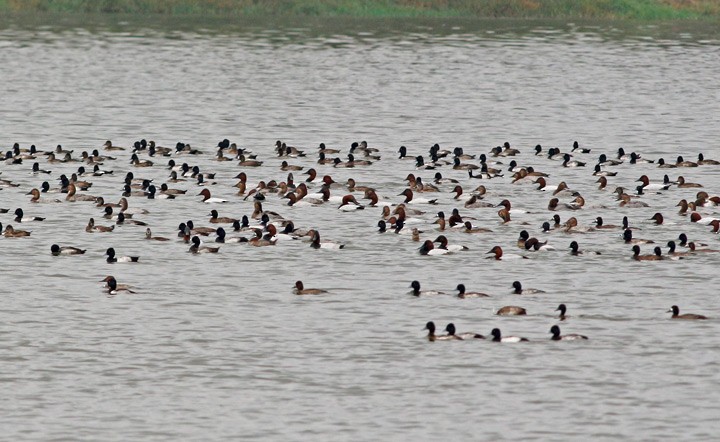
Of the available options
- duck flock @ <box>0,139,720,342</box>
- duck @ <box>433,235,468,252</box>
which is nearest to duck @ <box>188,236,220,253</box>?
duck flock @ <box>0,139,720,342</box>

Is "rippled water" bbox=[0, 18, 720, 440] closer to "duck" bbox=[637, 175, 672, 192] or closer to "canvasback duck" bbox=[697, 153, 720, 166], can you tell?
"duck" bbox=[637, 175, 672, 192]

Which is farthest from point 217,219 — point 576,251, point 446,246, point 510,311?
point 510,311

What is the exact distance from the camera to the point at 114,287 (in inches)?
1463

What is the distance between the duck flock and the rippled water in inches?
10.1

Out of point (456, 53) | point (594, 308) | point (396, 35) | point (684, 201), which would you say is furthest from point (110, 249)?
point (396, 35)

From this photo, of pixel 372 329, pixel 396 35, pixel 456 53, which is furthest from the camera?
pixel 396 35

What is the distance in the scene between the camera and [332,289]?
37.8m

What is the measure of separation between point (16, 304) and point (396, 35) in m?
73.4

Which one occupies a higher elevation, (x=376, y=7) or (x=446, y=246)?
(x=376, y=7)

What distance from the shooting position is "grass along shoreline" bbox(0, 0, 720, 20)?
109 metres

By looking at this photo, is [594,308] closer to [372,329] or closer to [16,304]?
[372,329]

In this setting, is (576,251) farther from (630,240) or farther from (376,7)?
(376,7)

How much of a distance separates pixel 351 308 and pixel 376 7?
7499cm

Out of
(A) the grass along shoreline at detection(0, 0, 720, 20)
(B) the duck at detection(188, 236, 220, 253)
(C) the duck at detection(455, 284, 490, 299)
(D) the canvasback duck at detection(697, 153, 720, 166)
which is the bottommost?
(C) the duck at detection(455, 284, 490, 299)
